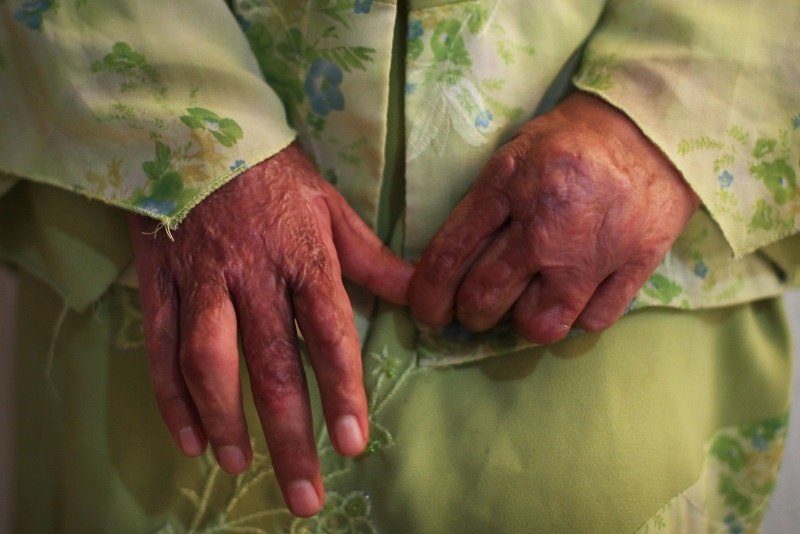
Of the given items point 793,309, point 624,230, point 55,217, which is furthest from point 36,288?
point 793,309

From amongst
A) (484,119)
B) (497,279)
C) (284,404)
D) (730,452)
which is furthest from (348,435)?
(730,452)

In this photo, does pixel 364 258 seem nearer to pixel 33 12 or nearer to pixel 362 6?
pixel 362 6

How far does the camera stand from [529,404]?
58 centimetres

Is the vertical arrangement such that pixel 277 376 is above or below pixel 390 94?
below

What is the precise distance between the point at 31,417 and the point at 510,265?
464mm

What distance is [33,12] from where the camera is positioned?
22.3 inches

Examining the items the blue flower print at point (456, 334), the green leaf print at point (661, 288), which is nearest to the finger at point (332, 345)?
the blue flower print at point (456, 334)

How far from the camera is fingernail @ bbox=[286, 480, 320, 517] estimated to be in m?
0.50

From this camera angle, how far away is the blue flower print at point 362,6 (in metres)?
0.55

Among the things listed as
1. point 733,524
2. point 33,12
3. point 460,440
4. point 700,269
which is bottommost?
point 733,524

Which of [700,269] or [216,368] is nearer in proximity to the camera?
[216,368]

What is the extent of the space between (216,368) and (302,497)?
4.1 inches

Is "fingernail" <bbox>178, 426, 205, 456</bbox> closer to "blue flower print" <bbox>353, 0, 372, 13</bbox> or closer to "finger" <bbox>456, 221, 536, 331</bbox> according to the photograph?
"finger" <bbox>456, 221, 536, 331</bbox>

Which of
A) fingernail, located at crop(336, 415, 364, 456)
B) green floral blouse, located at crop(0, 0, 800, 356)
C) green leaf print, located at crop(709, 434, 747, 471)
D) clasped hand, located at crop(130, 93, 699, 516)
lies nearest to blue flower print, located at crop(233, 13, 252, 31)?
green floral blouse, located at crop(0, 0, 800, 356)
